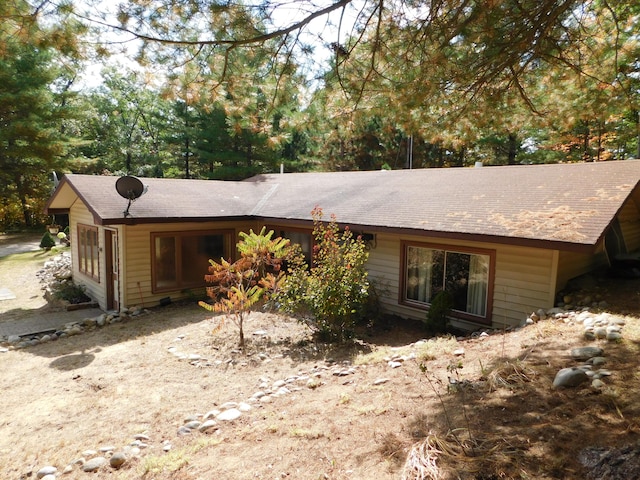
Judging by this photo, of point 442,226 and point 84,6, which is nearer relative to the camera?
point 84,6

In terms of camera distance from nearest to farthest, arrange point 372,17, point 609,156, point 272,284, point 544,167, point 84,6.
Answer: point 84,6 < point 372,17 < point 272,284 < point 544,167 < point 609,156

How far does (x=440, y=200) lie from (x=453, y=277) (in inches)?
74.6

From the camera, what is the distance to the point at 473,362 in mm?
4754

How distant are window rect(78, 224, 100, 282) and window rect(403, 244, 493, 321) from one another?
7784 millimetres

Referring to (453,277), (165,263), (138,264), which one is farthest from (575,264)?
(138,264)

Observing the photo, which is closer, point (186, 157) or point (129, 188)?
point (129, 188)

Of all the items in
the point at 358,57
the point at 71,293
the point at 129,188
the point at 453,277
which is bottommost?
the point at 71,293

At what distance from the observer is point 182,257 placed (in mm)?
10070

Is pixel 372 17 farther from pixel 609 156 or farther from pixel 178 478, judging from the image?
pixel 609 156

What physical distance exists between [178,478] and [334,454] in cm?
123

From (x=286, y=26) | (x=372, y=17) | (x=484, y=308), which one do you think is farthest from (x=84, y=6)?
(x=484, y=308)

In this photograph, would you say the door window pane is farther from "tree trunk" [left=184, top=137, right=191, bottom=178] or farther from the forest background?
"tree trunk" [left=184, top=137, right=191, bottom=178]

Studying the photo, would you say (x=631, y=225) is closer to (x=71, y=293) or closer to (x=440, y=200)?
(x=440, y=200)

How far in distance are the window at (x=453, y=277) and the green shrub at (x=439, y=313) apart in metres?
0.41
